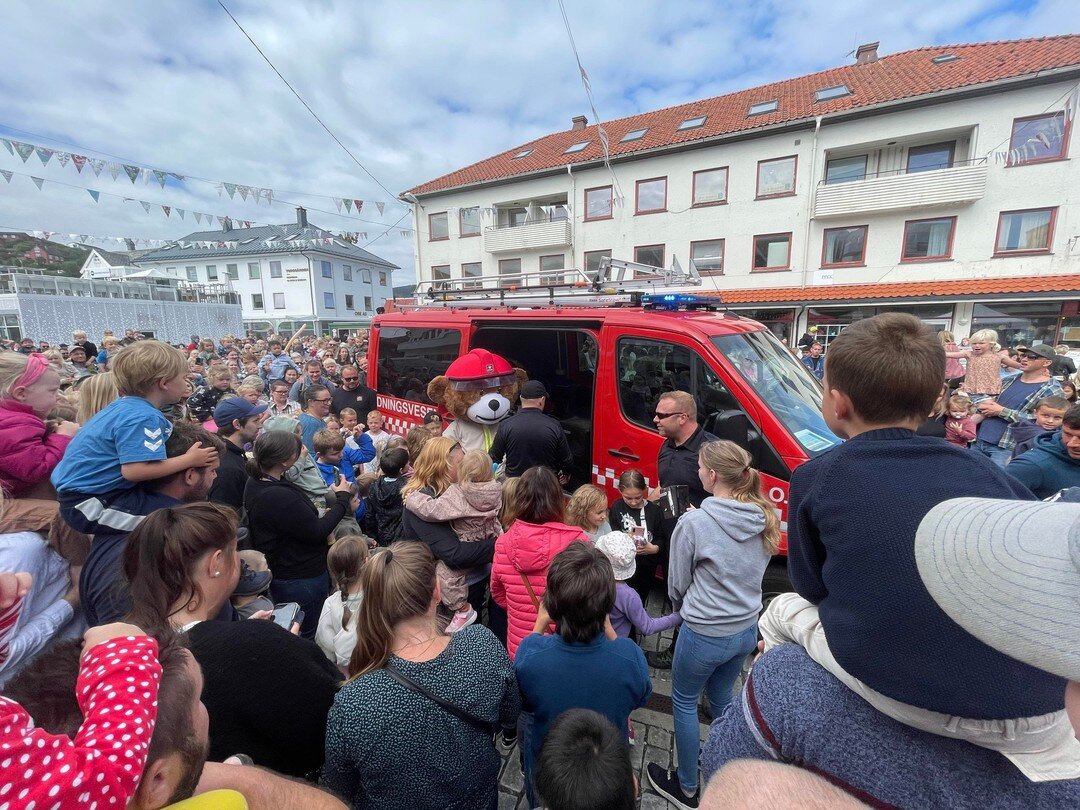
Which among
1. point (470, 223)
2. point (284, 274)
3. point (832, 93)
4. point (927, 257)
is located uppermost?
point (832, 93)

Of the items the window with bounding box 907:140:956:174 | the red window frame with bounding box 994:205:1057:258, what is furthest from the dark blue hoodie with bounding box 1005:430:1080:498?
the window with bounding box 907:140:956:174

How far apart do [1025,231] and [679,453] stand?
1906 centimetres

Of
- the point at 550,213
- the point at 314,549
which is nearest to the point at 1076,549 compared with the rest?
the point at 314,549

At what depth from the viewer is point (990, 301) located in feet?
46.3

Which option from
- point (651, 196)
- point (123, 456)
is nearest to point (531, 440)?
point (123, 456)

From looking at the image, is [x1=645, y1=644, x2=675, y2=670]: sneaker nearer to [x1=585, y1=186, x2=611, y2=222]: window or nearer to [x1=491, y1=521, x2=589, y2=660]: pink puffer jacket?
[x1=491, y1=521, x2=589, y2=660]: pink puffer jacket

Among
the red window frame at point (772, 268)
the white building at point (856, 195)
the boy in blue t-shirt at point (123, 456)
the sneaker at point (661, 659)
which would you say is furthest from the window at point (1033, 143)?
the boy in blue t-shirt at point (123, 456)

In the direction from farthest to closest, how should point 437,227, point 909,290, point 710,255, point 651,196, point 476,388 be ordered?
1. point 437,227
2. point 651,196
3. point 710,255
4. point 909,290
5. point 476,388

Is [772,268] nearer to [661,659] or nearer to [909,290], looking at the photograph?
[909,290]

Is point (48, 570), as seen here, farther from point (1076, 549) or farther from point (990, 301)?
Result: point (990, 301)

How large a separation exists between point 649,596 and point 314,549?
2.64 m

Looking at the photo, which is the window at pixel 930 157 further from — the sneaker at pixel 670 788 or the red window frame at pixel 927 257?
the sneaker at pixel 670 788

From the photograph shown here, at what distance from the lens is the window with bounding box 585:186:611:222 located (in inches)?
777

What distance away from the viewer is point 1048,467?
2.87 metres
